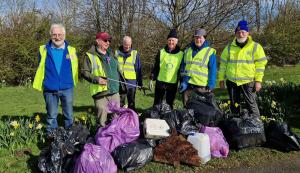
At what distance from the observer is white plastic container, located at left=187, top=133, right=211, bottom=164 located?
496 cm

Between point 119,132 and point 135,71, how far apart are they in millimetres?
1763

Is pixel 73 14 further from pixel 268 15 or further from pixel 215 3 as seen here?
pixel 268 15

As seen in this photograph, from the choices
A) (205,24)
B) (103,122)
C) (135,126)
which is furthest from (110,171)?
(205,24)

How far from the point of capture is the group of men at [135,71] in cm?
548

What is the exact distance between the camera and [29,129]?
5.57 metres

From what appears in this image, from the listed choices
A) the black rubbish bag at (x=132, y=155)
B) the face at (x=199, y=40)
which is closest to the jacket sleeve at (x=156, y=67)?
the face at (x=199, y=40)

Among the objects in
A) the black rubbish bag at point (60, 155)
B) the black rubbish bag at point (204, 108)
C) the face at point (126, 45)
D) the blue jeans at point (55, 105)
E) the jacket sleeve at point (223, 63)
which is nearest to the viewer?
the black rubbish bag at point (60, 155)

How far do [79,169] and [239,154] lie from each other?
235 centimetres

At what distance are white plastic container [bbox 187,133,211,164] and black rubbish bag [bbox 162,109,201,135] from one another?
0.99 ft

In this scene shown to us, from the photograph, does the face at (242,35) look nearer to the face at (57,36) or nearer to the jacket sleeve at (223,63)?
the jacket sleeve at (223,63)

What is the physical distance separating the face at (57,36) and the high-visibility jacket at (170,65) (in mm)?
1729

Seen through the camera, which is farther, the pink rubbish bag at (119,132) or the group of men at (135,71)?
the group of men at (135,71)

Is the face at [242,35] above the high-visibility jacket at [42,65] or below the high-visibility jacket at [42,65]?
above

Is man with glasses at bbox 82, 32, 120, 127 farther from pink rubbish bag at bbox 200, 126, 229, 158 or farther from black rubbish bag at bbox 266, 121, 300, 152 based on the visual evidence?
black rubbish bag at bbox 266, 121, 300, 152
